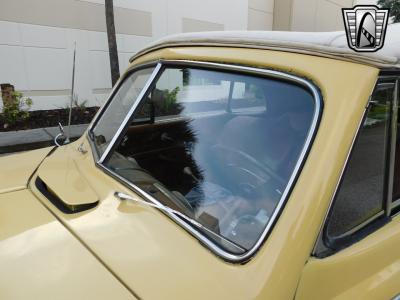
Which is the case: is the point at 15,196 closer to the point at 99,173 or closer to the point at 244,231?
the point at 99,173

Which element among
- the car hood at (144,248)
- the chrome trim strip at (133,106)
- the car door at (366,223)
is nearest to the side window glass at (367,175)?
the car door at (366,223)

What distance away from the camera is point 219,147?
1547mm

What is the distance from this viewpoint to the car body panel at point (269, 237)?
0.99m

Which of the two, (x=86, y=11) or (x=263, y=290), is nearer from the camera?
(x=263, y=290)

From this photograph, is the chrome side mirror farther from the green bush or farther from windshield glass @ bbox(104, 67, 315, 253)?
the green bush

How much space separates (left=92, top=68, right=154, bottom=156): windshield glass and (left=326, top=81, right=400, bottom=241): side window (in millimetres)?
1088

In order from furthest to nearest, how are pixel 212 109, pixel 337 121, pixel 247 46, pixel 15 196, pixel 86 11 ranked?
pixel 86 11 < pixel 212 109 < pixel 15 196 < pixel 247 46 < pixel 337 121

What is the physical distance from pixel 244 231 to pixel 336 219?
0.30 meters

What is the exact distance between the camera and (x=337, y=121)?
108cm

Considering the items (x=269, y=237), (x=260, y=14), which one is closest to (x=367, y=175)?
(x=269, y=237)

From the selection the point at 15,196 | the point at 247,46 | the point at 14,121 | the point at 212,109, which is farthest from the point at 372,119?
the point at 14,121

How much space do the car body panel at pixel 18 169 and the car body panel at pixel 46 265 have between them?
318 millimetres

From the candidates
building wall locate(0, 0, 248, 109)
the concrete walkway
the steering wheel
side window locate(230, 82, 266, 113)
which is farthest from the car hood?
building wall locate(0, 0, 248, 109)

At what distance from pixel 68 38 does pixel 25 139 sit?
3.42 m
